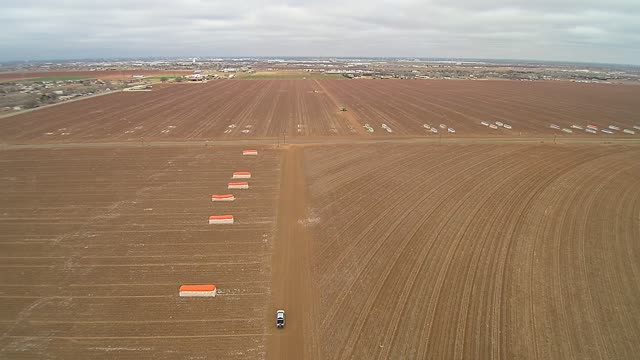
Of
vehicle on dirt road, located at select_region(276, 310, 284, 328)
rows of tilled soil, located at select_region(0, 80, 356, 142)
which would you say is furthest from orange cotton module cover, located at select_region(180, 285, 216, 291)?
rows of tilled soil, located at select_region(0, 80, 356, 142)

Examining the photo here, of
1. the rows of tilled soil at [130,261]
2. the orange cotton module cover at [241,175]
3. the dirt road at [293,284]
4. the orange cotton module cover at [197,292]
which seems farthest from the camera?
the orange cotton module cover at [241,175]

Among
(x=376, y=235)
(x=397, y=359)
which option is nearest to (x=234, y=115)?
(x=376, y=235)

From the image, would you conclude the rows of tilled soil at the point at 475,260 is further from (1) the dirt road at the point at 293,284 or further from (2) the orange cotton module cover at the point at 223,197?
(2) the orange cotton module cover at the point at 223,197

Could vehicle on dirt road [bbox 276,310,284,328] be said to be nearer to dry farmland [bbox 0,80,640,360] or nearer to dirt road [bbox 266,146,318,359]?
dirt road [bbox 266,146,318,359]

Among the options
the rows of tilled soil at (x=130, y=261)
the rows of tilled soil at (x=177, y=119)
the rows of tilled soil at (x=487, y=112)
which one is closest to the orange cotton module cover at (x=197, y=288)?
the rows of tilled soil at (x=130, y=261)

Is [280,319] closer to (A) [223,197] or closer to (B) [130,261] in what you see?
(B) [130,261]

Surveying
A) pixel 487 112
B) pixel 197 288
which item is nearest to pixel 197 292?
pixel 197 288
